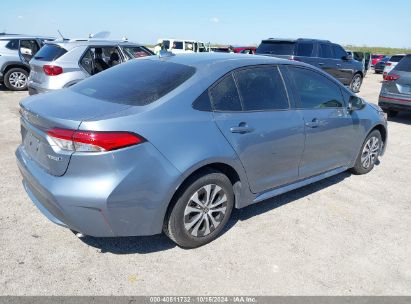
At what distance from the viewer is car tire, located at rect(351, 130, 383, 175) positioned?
16.6ft

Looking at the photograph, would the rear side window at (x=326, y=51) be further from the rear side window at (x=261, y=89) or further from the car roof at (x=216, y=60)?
the rear side window at (x=261, y=89)

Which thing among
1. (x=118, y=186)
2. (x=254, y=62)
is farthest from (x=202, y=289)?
(x=254, y=62)

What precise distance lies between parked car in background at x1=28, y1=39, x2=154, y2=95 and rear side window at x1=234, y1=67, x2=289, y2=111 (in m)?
4.69

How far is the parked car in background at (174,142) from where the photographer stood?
2.62 meters

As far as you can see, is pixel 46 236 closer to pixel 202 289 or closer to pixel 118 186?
pixel 118 186

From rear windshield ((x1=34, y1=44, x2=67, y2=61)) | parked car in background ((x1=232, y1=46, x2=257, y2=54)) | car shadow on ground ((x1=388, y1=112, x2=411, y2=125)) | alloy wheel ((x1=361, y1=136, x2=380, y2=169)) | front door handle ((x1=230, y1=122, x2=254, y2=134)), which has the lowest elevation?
car shadow on ground ((x1=388, y1=112, x2=411, y2=125))

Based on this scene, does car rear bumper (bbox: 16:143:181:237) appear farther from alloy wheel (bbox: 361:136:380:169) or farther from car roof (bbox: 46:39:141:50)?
car roof (bbox: 46:39:141:50)

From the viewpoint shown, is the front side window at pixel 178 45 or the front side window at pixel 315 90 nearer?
the front side window at pixel 315 90

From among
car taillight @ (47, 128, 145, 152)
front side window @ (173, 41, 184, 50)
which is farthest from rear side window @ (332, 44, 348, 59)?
car taillight @ (47, 128, 145, 152)

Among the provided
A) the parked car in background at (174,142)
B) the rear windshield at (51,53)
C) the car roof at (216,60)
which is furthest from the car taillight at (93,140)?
the rear windshield at (51,53)

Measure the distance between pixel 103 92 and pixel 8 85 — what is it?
987 centimetres

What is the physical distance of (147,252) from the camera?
316cm

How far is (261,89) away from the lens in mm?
3596

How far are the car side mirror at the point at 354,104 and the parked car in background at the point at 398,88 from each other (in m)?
4.38
